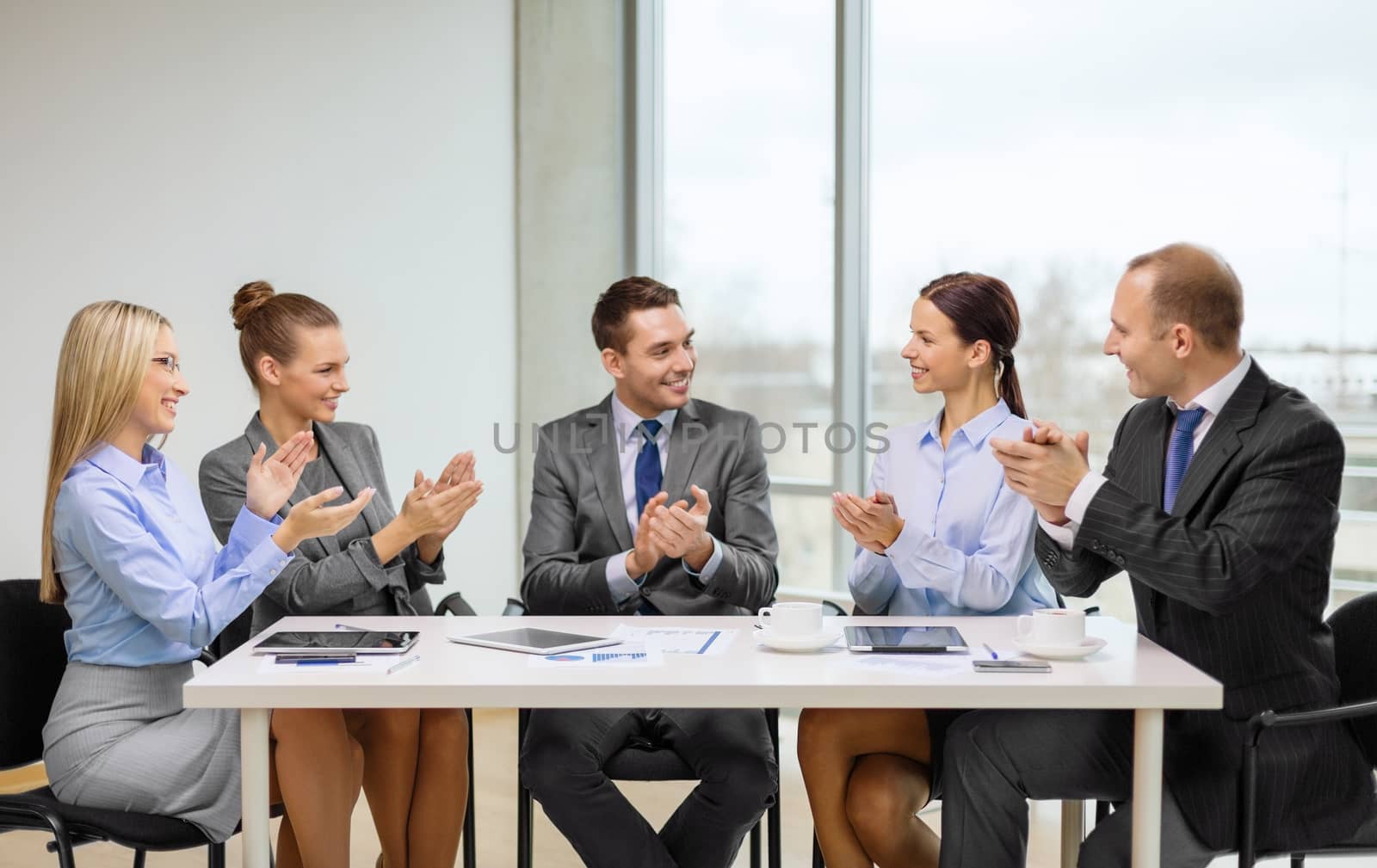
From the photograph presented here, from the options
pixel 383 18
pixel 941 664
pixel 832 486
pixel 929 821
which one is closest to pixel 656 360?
pixel 941 664

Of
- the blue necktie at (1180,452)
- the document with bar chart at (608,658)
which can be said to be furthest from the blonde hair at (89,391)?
the blue necktie at (1180,452)

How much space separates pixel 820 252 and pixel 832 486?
913mm

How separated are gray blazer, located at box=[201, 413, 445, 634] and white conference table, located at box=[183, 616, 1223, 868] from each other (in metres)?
0.59

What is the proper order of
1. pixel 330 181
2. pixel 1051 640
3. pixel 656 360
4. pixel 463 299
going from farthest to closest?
pixel 463 299, pixel 330 181, pixel 656 360, pixel 1051 640

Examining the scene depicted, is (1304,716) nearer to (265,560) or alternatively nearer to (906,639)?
(906,639)

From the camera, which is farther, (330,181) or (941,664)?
(330,181)

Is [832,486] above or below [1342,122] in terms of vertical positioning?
below

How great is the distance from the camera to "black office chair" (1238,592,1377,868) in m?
2.07

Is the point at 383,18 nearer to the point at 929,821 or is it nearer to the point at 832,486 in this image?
the point at 832,486

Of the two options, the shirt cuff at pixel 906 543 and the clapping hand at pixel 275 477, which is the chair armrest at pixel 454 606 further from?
the shirt cuff at pixel 906 543

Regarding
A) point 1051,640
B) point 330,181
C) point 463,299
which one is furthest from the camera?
point 463,299

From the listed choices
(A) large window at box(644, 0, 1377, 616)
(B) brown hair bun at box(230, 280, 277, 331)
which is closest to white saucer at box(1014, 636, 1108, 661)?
(B) brown hair bun at box(230, 280, 277, 331)

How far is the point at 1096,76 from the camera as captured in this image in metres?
4.31

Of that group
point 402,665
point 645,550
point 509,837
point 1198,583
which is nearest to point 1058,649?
point 1198,583
